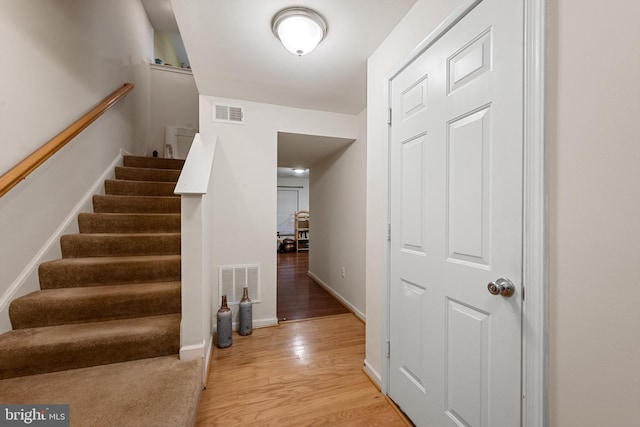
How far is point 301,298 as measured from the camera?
132 inches

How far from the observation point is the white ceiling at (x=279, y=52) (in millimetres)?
1381

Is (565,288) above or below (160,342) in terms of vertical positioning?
above

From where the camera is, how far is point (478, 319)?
3.22ft

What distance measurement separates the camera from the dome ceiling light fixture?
1.39 metres

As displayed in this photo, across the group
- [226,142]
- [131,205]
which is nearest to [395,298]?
[226,142]

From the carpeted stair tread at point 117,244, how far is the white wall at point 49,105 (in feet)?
0.36

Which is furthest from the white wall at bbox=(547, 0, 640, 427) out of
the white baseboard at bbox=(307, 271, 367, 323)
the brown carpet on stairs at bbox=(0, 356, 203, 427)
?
the white baseboard at bbox=(307, 271, 367, 323)

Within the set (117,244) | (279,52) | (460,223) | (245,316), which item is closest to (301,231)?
(245,316)

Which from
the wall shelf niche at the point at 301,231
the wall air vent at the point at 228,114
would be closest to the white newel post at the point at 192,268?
the wall air vent at the point at 228,114

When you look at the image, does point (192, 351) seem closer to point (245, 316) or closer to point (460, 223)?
point (245, 316)

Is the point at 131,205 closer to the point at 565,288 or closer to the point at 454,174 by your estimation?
the point at 454,174

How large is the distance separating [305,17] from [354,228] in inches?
83.0

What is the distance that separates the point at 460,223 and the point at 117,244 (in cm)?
257

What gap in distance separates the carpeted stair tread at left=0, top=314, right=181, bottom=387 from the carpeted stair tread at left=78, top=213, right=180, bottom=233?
95cm
